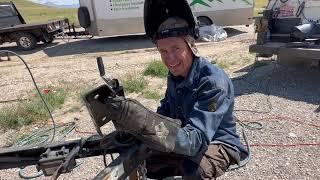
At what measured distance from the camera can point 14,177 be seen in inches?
193

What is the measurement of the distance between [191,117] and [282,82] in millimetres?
6178

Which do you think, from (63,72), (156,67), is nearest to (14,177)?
(156,67)

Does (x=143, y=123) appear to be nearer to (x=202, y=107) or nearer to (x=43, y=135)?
(x=202, y=107)

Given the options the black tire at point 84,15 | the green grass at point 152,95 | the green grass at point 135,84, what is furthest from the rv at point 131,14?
the green grass at point 152,95

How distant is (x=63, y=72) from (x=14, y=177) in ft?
22.1

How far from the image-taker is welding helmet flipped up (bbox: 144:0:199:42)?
2.58 meters

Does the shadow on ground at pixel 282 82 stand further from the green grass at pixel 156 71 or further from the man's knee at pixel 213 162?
the man's knee at pixel 213 162

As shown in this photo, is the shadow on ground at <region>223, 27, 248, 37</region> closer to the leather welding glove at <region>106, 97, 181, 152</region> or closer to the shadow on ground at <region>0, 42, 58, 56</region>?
the shadow on ground at <region>0, 42, 58, 56</region>

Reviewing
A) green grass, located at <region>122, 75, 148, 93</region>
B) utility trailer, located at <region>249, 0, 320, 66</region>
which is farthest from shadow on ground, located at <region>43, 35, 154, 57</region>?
utility trailer, located at <region>249, 0, 320, 66</region>

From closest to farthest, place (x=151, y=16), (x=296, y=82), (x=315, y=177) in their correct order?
(x=151, y=16) < (x=315, y=177) < (x=296, y=82)

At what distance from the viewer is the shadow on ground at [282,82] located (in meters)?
7.23

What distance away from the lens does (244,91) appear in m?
7.71

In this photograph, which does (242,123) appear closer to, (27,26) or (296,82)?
(296,82)

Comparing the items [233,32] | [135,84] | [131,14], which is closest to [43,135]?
[135,84]
